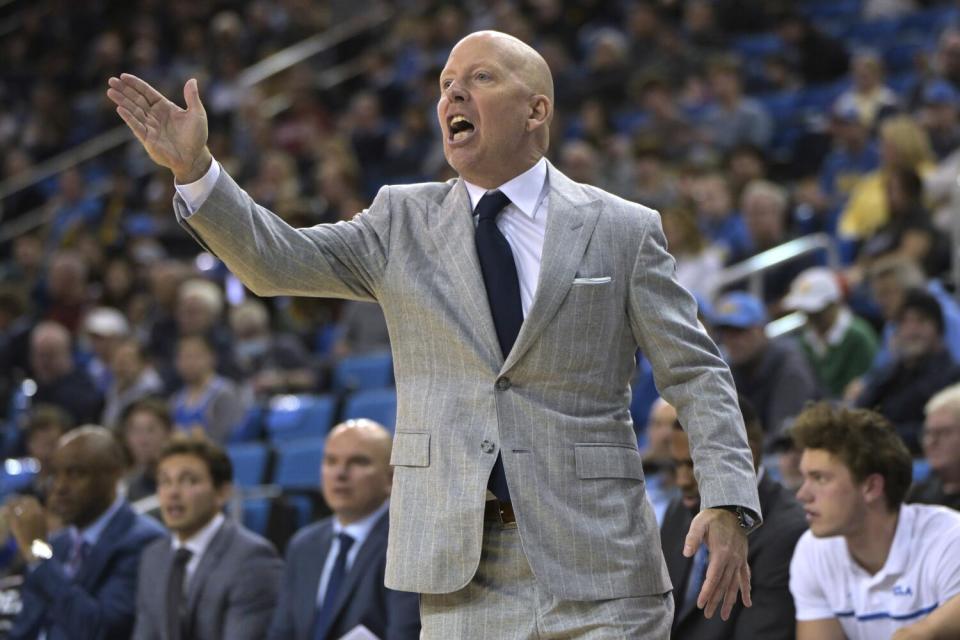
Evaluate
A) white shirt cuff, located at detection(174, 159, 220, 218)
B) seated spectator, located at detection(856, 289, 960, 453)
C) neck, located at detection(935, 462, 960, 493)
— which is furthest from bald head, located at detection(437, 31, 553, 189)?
seated spectator, located at detection(856, 289, 960, 453)

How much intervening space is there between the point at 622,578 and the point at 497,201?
72 centimetres

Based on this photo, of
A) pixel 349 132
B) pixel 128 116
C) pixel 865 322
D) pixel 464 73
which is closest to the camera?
pixel 128 116

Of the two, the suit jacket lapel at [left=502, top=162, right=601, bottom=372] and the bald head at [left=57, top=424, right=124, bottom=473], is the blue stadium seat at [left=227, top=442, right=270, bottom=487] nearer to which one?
the bald head at [left=57, top=424, right=124, bottom=473]

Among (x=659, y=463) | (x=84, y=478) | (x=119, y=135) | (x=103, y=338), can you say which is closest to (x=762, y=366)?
(x=659, y=463)

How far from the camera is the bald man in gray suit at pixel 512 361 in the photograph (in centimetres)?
252

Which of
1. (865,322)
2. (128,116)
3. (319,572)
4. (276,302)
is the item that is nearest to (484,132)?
(128,116)

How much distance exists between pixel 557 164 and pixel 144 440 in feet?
11.8

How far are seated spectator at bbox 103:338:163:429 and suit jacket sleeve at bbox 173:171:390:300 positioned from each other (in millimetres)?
5778

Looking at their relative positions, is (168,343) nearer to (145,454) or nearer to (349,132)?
(145,454)

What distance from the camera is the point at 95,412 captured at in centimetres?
850

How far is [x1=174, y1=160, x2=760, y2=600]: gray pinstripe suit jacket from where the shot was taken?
254 cm

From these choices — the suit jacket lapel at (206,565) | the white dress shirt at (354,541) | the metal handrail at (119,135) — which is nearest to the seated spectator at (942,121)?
the white dress shirt at (354,541)

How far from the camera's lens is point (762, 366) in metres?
6.15

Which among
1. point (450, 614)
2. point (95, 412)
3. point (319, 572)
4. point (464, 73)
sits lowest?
point (450, 614)
